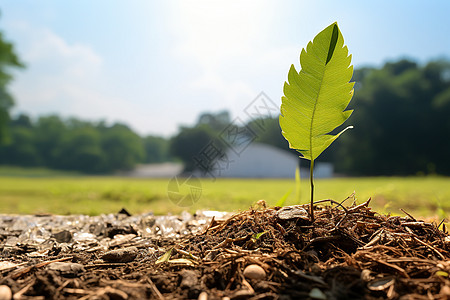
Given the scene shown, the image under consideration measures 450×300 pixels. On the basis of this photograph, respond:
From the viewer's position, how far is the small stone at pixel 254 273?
4.41 feet

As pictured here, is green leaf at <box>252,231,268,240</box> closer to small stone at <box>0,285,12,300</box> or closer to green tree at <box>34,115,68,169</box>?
small stone at <box>0,285,12,300</box>

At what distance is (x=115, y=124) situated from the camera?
45125 millimetres

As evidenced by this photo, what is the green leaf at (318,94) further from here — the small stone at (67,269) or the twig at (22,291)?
the twig at (22,291)

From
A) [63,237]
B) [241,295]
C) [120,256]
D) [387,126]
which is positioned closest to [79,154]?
[387,126]

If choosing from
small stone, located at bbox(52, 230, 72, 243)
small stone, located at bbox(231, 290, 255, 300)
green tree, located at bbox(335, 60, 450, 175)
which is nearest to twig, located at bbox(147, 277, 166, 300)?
small stone, located at bbox(231, 290, 255, 300)

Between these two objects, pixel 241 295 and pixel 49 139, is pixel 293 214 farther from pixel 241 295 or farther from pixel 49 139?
pixel 49 139

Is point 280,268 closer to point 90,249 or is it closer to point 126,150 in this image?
point 90,249

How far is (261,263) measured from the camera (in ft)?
4.64

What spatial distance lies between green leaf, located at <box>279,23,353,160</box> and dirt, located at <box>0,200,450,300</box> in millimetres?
427

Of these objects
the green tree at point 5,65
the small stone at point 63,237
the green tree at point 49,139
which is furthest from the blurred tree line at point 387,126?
the small stone at point 63,237

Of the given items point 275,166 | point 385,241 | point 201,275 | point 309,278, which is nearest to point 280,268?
point 309,278

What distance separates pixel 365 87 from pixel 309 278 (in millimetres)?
31658

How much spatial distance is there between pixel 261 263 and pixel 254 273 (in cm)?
8

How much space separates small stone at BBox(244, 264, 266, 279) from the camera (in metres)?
1.34
